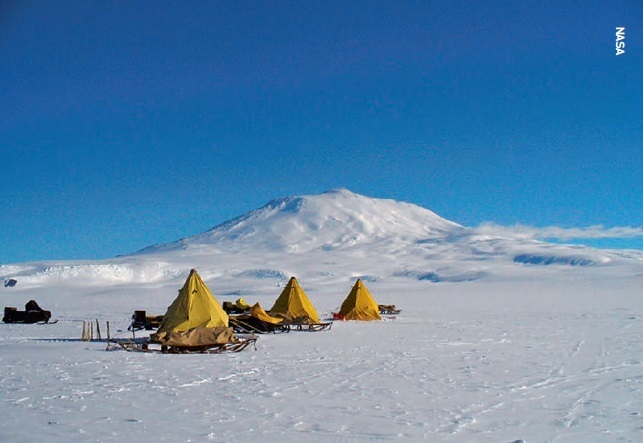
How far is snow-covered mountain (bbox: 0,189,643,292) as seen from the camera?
115438 mm

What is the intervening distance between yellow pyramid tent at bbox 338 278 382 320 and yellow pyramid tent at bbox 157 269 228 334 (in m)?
11.9

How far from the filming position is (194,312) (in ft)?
68.6

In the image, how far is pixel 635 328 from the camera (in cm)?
2355

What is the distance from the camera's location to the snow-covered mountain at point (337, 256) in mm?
115438

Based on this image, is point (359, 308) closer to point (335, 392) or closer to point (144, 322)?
point (144, 322)

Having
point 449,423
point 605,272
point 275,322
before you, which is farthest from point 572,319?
point 605,272

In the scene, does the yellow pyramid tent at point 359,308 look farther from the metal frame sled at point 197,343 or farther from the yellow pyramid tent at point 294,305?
the metal frame sled at point 197,343

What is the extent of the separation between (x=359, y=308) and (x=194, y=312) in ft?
43.3

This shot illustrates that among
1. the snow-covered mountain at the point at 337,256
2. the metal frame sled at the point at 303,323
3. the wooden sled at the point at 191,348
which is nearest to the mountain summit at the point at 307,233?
the snow-covered mountain at the point at 337,256

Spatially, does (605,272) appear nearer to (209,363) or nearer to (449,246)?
(449,246)

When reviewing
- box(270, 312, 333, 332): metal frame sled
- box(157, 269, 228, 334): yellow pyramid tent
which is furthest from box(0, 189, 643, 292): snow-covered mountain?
box(157, 269, 228, 334): yellow pyramid tent

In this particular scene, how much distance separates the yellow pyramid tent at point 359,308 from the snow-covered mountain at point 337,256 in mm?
66683

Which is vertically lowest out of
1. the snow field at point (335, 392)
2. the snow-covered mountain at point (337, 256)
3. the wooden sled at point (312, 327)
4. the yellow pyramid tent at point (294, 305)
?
the snow field at point (335, 392)

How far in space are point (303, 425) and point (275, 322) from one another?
51.8 ft
